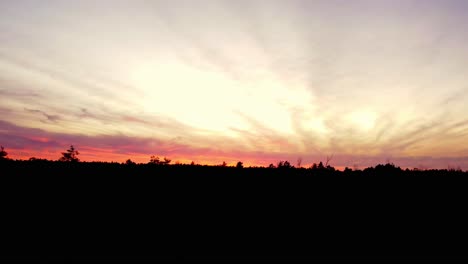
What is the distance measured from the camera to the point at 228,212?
11.2 m

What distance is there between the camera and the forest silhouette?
9398 mm

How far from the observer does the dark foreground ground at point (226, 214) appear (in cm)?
937

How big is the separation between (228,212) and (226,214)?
15cm

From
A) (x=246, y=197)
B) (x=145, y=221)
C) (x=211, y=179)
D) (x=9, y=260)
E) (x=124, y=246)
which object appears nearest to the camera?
(x=9, y=260)

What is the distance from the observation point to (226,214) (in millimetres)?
11062

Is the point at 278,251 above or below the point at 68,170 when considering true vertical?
below

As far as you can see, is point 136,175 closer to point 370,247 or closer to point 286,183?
point 286,183

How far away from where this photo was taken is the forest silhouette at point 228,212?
9.40m

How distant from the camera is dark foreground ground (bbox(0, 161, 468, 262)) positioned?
9.37 meters

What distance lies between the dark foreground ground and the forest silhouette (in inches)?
1.6

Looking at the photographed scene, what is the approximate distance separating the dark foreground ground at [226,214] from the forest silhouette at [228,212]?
0.13 ft

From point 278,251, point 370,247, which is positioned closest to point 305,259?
point 278,251

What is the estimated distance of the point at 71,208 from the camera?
432 inches

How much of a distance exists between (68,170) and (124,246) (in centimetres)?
617
